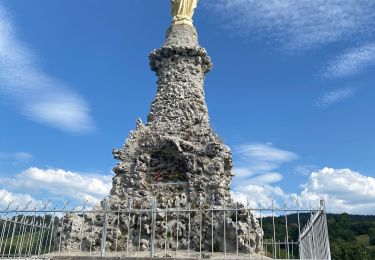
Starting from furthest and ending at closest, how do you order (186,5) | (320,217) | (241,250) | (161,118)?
(186,5)
(161,118)
(241,250)
(320,217)

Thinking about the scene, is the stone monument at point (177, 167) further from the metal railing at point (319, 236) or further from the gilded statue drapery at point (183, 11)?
the metal railing at point (319, 236)

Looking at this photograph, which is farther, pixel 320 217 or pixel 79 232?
pixel 79 232

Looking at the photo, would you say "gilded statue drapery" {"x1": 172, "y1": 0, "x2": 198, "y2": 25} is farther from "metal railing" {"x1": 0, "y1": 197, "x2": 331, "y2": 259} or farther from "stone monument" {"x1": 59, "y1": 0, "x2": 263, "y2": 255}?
"metal railing" {"x1": 0, "y1": 197, "x2": 331, "y2": 259}

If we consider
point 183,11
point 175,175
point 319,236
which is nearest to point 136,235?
point 175,175

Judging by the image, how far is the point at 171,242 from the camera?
428 inches

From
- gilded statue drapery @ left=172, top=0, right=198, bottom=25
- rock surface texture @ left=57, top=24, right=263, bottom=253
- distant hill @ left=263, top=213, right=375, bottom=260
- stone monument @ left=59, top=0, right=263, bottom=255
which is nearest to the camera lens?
rock surface texture @ left=57, top=24, right=263, bottom=253

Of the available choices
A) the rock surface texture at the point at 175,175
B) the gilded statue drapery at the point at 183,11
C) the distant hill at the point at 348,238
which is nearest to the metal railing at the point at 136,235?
the rock surface texture at the point at 175,175

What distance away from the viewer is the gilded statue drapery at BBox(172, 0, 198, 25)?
53.5ft

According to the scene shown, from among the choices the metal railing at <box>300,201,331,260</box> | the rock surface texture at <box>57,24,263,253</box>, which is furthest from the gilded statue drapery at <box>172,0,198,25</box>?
the metal railing at <box>300,201,331,260</box>

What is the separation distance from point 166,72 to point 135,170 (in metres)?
4.54

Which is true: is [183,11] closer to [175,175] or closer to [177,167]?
[177,167]

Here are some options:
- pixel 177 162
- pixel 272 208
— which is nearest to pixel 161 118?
pixel 177 162

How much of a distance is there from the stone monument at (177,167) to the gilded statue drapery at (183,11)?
1.20 feet

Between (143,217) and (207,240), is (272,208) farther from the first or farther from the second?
(143,217)
